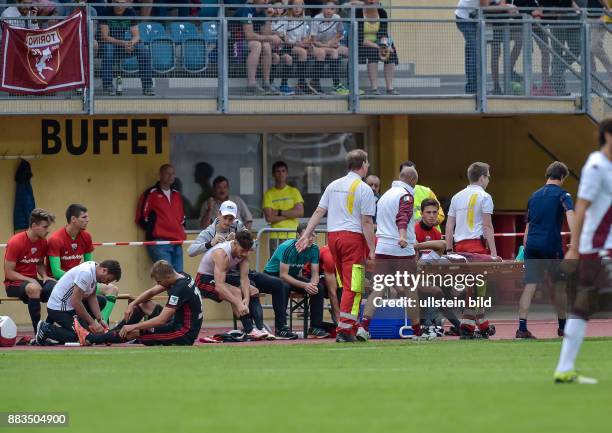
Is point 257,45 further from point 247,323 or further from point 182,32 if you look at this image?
point 247,323

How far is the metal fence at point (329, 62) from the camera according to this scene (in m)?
18.7

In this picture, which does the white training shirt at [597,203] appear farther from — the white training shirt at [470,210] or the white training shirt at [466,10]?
the white training shirt at [466,10]

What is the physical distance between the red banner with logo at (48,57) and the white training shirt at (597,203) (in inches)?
399

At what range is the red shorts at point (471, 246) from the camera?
1650cm

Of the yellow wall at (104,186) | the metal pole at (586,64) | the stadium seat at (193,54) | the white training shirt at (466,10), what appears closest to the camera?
the stadium seat at (193,54)

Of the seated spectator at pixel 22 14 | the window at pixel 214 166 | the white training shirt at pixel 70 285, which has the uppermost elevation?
the seated spectator at pixel 22 14

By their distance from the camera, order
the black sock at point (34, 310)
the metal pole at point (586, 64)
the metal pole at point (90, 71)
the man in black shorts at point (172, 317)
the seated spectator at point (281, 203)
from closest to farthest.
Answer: the man in black shorts at point (172, 317)
the black sock at point (34, 310)
the metal pole at point (90, 71)
the metal pole at point (586, 64)
the seated spectator at point (281, 203)

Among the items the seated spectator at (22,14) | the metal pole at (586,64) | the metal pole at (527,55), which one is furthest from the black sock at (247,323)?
the metal pole at (586,64)

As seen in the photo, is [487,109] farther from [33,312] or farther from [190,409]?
[190,409]

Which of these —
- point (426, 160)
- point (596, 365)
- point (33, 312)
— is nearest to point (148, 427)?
point (596, 365)

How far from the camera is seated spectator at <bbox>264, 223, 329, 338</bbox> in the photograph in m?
17.1

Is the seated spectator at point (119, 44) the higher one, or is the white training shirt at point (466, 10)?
the white training shirt at point (466, 10)

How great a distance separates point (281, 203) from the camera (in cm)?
2056

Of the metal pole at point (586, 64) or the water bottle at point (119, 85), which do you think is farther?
the metal pole at point (586, 64)
